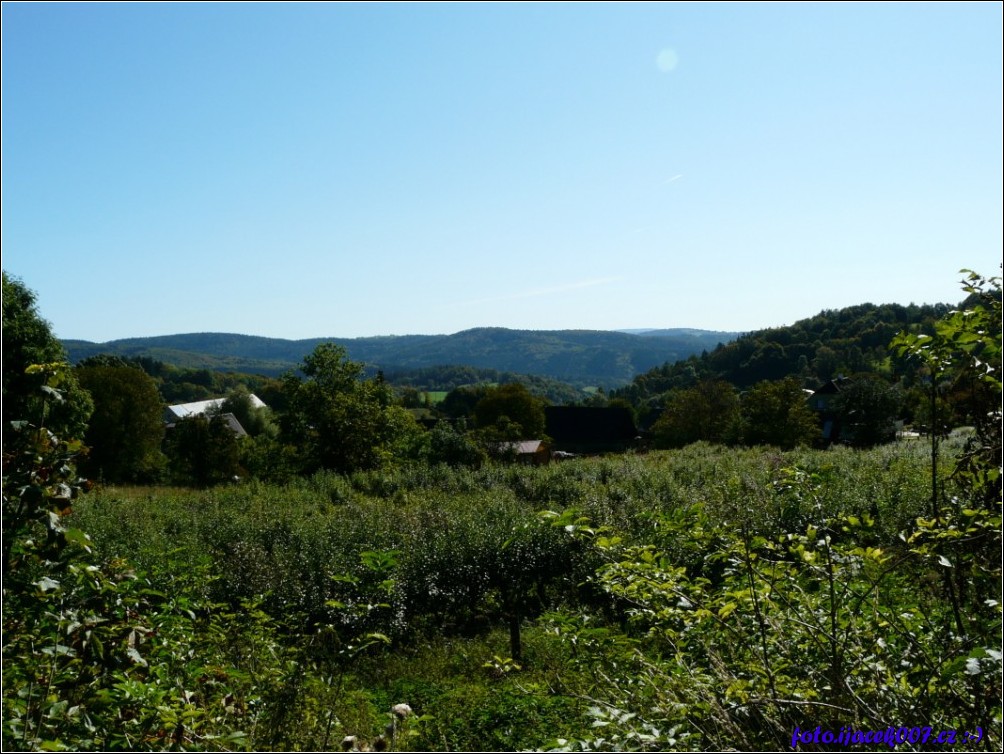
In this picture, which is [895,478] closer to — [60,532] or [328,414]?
[60,532]

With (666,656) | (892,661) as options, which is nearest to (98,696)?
(892,661)


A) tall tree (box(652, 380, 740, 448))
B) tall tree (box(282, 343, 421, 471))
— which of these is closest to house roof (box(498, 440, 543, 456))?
tall tree (box(282, 343, 421, 471))

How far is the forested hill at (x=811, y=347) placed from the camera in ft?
174

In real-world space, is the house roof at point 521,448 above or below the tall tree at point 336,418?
below

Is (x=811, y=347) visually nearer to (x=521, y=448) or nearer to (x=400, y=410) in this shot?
(x=521, y=448)

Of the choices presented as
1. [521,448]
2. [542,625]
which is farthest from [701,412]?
[542,625]

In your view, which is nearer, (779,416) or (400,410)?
(400,410)

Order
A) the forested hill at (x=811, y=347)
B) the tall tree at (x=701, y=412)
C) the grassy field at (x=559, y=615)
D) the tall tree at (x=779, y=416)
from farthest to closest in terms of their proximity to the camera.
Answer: the forested hill at (x=811, y=347) < the tall tree at (x=701, y=412) < the tall tree at (x=779, y=416) < the grassy field at (x=559, y=615)

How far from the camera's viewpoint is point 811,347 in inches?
2409

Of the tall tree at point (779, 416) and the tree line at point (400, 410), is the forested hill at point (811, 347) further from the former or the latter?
the tall tree at point (779, 416)

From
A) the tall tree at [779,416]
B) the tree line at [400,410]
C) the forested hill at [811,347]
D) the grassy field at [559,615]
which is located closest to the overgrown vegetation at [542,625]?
the grassy field at [559,615]

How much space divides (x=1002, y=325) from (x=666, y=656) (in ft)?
16.7

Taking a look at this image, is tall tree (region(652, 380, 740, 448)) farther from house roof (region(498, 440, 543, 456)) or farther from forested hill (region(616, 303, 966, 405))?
house roof (region(498, 440, 543, 456))

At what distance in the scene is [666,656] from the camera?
20.6ft
